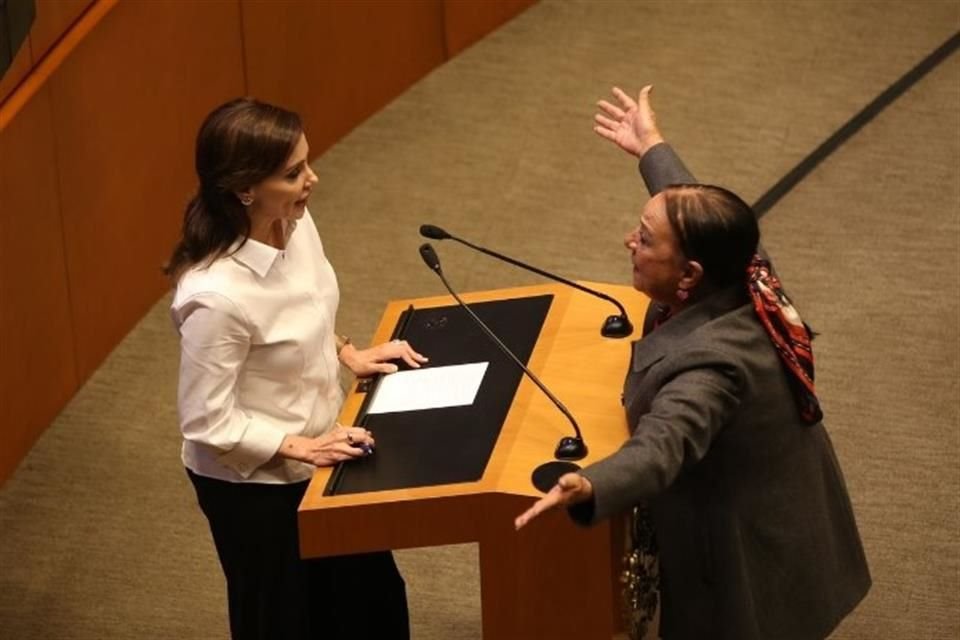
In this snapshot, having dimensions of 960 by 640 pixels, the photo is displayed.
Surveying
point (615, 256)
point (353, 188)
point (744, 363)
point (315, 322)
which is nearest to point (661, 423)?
point (744, 363)

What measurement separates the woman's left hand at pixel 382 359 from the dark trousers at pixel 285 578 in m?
0.21

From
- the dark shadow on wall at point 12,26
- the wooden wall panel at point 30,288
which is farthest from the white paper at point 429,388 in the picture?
the wooden wall panel at point 30,288

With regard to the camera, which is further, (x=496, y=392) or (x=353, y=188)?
(x=353, y=188)

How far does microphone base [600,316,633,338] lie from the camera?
3051 mm

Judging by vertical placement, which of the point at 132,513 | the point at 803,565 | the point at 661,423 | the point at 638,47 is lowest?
the point at 132,513

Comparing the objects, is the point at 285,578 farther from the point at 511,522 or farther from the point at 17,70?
the point at 17,70

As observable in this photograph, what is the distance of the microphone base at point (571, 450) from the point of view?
106 inches

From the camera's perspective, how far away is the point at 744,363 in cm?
261

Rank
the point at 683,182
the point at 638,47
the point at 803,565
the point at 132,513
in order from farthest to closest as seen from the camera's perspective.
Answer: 1. the point at 638,47
2. the point at 132,513
3. the point at 683,182
4. the point at 803,565

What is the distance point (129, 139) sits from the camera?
4418 mm

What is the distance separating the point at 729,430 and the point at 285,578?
33.6 inches

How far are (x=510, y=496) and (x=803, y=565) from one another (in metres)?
0.49

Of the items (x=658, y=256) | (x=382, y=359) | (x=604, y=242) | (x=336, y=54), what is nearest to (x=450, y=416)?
(x=382, y=359)

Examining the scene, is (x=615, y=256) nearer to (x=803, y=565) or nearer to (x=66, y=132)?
(x=66, y=132)
